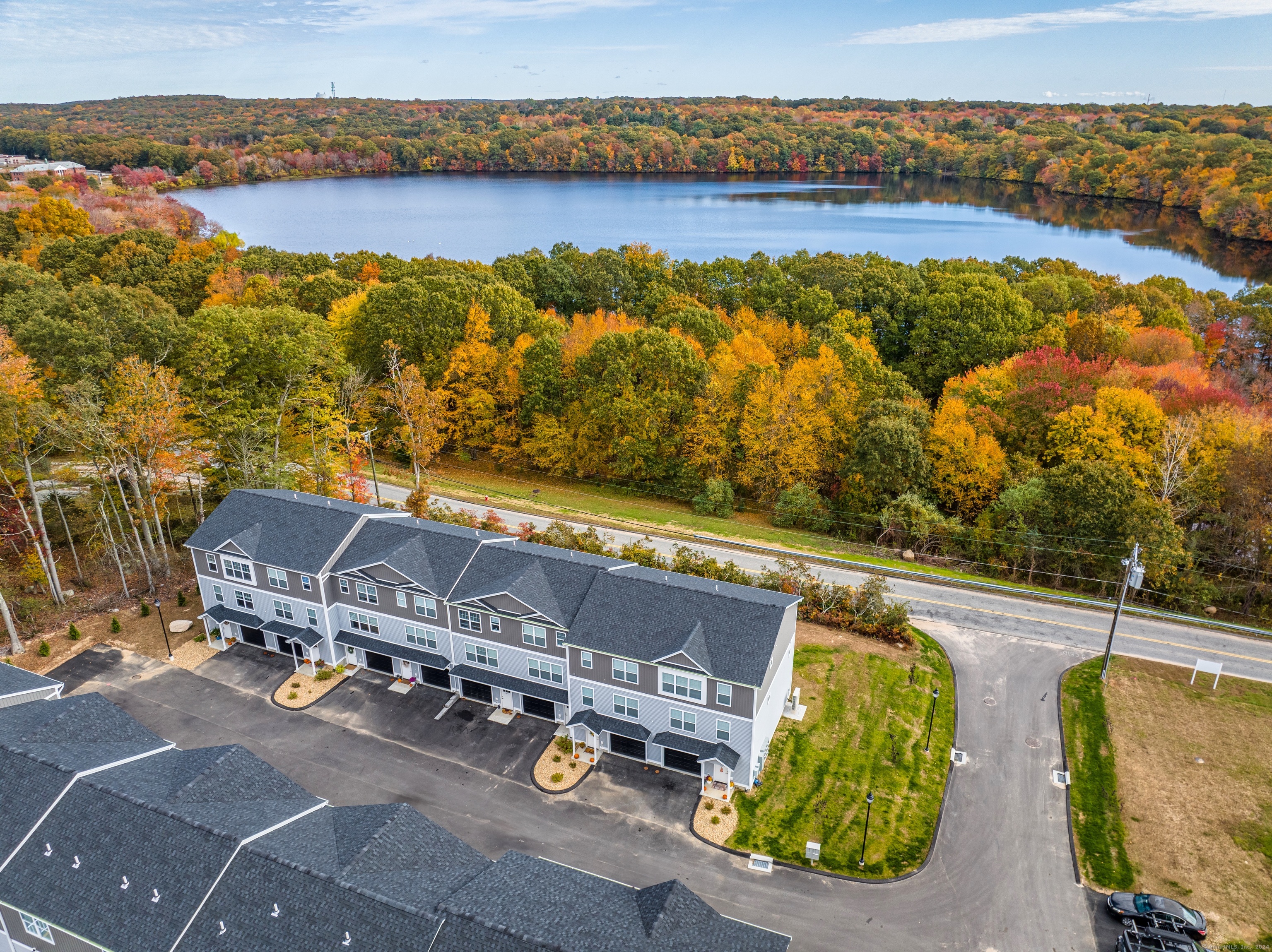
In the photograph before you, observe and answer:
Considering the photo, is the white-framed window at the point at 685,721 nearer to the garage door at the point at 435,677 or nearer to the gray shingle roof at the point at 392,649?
the gray shingle roof at the point at 392,649

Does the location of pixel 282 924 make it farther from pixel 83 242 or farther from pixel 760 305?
pixel 83 242

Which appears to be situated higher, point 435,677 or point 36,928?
point 36,928

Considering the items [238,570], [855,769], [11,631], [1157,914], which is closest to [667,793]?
[855,769]

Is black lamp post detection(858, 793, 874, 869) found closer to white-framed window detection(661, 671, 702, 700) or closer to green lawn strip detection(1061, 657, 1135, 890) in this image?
white-framed window detection(661, 671, 702, 700)

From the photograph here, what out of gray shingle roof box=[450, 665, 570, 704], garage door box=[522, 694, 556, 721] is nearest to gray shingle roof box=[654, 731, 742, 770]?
gray shingle roof box=[450, 665, 570, 704]

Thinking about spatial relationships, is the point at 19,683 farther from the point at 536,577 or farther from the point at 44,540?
the point at 536,577

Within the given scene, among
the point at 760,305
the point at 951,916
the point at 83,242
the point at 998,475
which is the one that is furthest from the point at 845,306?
the point at 83,242

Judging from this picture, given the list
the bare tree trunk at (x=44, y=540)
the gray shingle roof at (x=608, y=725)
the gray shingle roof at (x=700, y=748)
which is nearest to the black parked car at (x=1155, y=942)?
the gray shingle roof at (x=700, y=748)
